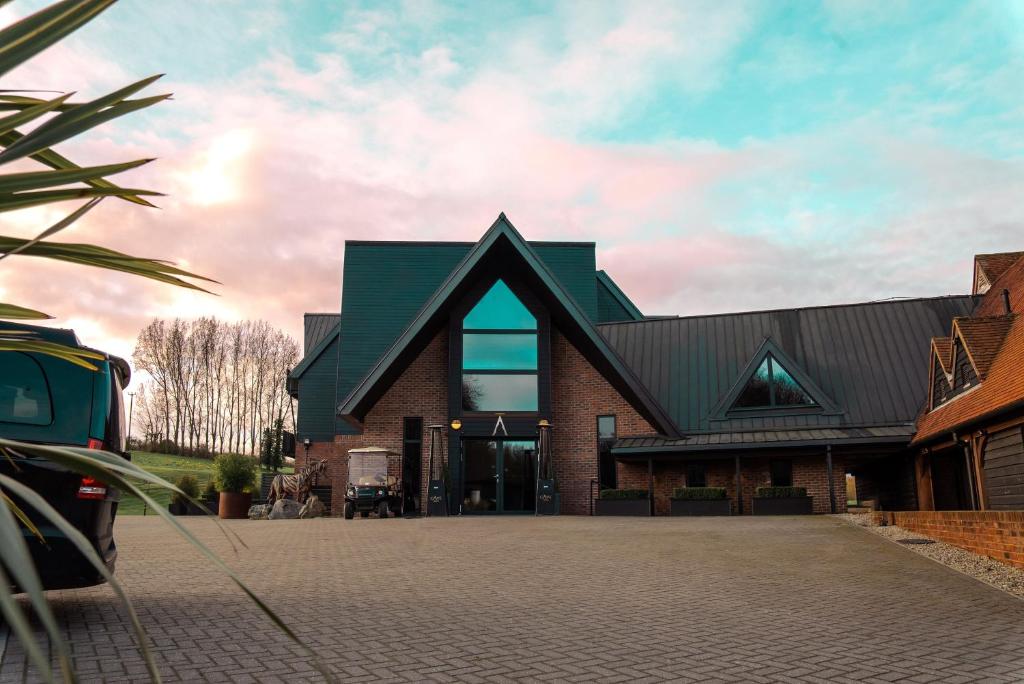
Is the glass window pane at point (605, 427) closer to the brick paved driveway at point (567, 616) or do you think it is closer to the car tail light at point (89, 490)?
the brick paved driveway at point (567, 616)

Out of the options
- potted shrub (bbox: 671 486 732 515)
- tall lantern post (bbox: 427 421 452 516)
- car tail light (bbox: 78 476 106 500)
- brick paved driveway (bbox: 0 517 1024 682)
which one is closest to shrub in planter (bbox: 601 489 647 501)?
potted shrub (bbox: 671 486 732 515)

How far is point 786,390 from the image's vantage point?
2272 centimetres

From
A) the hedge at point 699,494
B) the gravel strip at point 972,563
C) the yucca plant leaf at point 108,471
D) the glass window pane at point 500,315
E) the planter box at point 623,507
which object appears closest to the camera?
the yucca plant leaf at point 108,471

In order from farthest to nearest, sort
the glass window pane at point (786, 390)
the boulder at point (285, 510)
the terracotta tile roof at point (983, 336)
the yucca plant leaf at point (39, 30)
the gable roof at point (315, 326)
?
the gable roof at point (315, 326)
the boulder at point (285, 510)
the glass window pane at point (786, 390)
the terracotta tile roof at point (983, 336)
the yucca plant leaf at point (39, 30)

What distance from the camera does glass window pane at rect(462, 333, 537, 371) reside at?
23.5 metres

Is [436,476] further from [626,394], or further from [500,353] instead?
[626,394]

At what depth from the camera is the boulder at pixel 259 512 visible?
2573 cm

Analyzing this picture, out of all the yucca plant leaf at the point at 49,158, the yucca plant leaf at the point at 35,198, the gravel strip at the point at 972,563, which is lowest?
the gravel strip at the point at 972,563

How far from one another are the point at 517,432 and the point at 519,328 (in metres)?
3.11

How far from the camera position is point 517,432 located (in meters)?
22.9

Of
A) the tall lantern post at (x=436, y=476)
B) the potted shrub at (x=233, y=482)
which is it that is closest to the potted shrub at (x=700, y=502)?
the tall lantern post at (x=436, y=476)

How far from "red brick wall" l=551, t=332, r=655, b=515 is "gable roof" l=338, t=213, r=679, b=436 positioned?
2.08 feet

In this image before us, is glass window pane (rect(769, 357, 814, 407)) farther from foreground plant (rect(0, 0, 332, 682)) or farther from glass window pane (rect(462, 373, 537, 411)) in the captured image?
foreground plant (rect(0, 0, 332, 682))

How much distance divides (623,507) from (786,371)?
20.1ft
